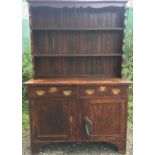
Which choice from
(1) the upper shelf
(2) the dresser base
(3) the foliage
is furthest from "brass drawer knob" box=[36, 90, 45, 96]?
(1) the upper shelf

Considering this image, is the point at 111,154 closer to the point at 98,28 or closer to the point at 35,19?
the point at 98,28

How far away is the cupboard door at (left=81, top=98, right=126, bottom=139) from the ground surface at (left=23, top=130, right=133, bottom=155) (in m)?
0.24

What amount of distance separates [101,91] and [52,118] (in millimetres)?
621

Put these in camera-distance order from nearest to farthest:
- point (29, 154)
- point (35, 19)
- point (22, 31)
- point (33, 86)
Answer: point (33, 86) < point (29, 154) < point (35, 19) < point (22, 31)

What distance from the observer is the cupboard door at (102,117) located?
2.01 m

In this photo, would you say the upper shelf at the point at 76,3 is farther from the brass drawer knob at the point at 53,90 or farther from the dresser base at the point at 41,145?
the dresser base at the point at 41,145

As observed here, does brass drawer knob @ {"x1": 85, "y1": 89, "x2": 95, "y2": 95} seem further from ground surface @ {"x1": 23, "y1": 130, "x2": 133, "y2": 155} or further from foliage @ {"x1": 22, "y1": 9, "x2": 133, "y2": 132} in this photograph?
foliage @ {"x1": 22, "y1": 9, "x2": 133, "y2": 132}

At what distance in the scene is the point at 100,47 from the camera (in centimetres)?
236

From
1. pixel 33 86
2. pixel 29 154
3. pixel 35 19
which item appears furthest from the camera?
pixel 35 19

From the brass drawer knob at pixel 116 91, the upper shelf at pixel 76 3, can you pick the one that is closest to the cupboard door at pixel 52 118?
the brass drawer knob at pixel 116 91

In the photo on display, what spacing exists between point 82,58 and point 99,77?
33cm

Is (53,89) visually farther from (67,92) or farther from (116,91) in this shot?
(116,91)


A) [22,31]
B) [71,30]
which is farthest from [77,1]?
[22,31]
